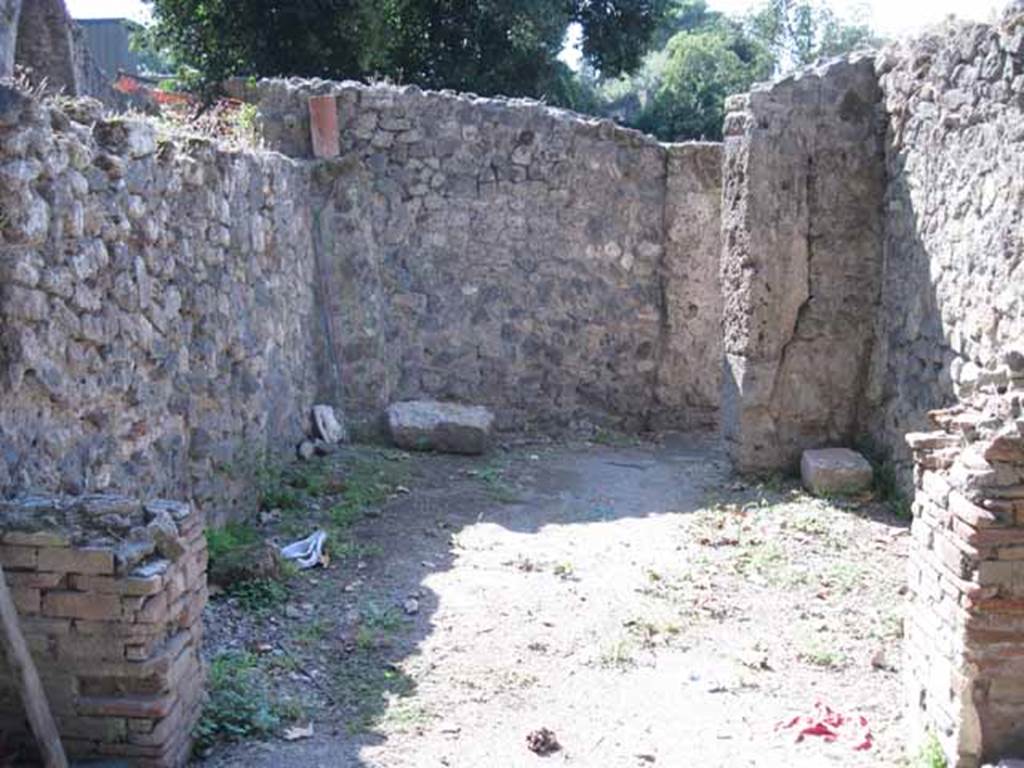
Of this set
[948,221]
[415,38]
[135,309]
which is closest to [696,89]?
[415,38]

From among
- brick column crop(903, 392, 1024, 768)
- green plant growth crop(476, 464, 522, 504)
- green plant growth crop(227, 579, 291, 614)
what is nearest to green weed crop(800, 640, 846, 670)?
brick column crop(903, 392, 1024, 768)

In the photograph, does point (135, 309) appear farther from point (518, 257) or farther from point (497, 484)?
point (518, 257)

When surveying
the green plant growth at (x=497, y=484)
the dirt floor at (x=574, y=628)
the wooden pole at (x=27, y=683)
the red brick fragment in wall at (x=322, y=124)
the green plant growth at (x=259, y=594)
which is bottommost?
the green plant growth at (x=497, y=484)

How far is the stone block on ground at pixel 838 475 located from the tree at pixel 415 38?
10050 millimetres

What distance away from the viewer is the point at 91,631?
348cm

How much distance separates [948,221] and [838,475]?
1.79 metres

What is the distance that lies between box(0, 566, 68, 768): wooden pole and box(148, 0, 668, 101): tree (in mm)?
12869

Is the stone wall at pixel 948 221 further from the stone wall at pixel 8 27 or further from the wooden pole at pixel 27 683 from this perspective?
the stone wall at pixel 8 27

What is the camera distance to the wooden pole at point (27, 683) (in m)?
3.26

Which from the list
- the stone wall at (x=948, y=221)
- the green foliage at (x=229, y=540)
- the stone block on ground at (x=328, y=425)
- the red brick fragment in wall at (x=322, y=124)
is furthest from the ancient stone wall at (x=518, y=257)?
the green foliage at (x=229, y=540)

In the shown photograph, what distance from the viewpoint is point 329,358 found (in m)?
9.01

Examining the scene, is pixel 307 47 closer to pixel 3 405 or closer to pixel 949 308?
pixel 949 308

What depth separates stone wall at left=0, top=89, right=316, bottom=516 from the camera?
158 inches

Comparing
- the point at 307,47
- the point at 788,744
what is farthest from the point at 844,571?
the point at 307,47
